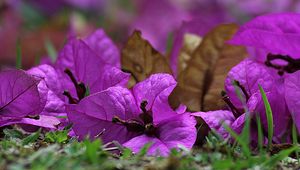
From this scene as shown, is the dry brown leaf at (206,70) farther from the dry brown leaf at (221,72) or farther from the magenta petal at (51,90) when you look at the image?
the magenta petal at (51,90)

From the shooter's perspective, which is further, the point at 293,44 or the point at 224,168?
the point at 293,44

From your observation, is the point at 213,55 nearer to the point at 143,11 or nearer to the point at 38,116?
the point at 38,116

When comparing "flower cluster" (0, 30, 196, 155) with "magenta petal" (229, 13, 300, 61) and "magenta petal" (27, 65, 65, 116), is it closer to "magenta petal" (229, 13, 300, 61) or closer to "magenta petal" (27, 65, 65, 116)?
"magenta petal" (27, 65, 65, 116)

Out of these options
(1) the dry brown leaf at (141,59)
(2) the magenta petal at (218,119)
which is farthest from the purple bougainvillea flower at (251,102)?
(1) the dry brown leaf at (141,59)

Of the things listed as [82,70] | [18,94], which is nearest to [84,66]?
[82,70]

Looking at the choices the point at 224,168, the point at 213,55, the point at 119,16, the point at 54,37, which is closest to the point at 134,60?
the point at 213,55

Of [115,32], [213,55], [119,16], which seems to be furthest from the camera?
[119,16]

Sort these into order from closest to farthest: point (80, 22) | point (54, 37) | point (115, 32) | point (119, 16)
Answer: point (54, 37), point (80, 22), point (115, 32), point (119, 16)
